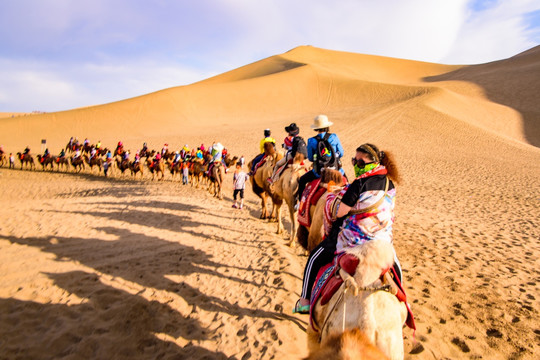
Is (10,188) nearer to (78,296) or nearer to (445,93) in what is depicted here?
(78,296)

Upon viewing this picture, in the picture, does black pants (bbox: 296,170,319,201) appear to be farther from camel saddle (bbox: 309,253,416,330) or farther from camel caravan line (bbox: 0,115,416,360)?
camel saddle (bbox: 309,253,416,330)

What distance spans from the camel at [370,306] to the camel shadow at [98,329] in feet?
7.23

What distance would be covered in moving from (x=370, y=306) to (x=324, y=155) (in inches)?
153

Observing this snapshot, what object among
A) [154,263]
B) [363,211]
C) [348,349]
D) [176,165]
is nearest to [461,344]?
[363,211]

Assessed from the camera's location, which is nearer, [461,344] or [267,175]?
[461,344]

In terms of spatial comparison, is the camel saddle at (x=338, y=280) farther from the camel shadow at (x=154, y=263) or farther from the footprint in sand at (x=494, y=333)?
the footprint in sand at (x=494, y=333)

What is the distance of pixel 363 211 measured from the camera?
280 cm

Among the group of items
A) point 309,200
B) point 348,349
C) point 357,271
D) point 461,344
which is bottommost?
point 461,344

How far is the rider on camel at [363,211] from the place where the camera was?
283 centimetres

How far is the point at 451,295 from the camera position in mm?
5102

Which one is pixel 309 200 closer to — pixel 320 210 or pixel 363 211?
pixel 320 210

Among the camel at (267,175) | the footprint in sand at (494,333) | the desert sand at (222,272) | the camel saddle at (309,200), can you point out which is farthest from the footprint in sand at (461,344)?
the camel at (267,175)

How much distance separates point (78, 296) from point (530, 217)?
41.6 ft

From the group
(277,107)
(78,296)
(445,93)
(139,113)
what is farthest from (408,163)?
(139,113)
